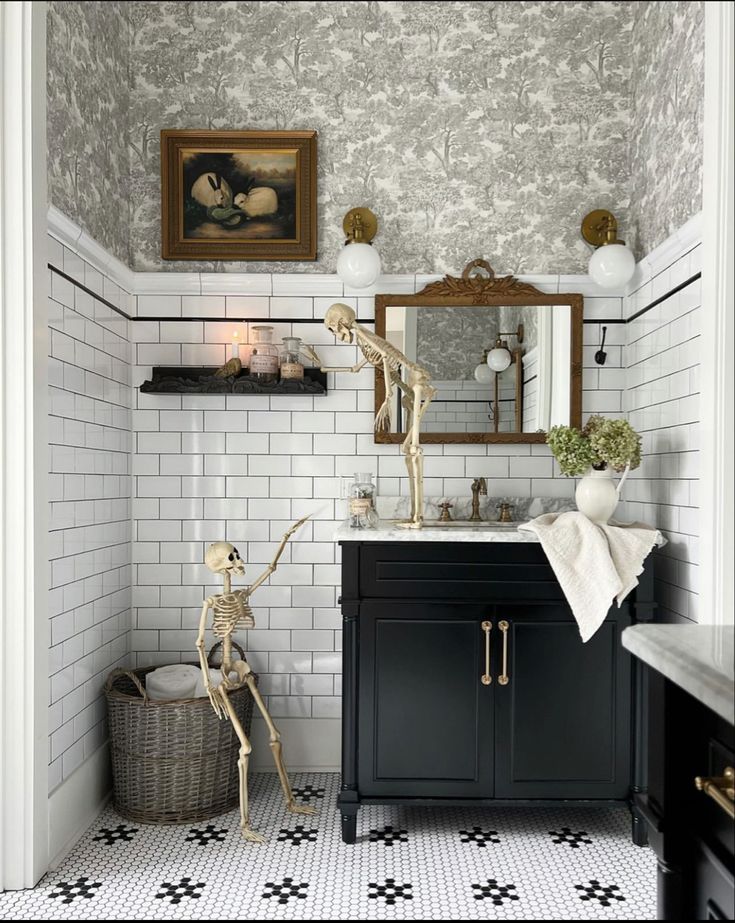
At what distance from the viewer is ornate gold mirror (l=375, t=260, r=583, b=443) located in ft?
10.8

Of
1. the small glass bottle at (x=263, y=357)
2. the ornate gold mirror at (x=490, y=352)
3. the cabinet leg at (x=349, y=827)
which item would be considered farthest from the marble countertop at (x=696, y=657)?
the small glass bottle at (x=263, y=357)

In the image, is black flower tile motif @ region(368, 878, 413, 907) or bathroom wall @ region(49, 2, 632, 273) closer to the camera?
black flower tile motif @ region(368, 878, 413, 907)

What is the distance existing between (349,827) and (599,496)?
1.40 meters

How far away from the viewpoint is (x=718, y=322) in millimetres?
2346

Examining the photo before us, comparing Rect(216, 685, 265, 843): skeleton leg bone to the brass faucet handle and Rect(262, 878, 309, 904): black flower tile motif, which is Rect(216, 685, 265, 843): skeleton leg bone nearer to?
Rect(262, 878, 309, 904): black flower tile motif

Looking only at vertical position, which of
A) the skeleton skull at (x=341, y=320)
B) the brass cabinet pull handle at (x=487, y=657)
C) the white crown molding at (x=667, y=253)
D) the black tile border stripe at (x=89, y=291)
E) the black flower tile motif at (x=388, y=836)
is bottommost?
the black flower tile motif at (x=388, y=836)

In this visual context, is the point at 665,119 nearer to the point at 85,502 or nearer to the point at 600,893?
the point at 85,502

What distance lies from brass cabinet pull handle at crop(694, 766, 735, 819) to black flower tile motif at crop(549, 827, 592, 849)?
166 centimetres

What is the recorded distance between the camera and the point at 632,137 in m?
3.25

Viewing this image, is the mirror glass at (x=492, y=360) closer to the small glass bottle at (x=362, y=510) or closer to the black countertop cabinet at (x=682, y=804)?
the small glass bottle at (x=362, y=510)

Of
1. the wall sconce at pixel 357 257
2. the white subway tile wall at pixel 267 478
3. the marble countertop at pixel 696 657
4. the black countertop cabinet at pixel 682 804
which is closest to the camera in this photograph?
the marble countertop at pixel 696 657

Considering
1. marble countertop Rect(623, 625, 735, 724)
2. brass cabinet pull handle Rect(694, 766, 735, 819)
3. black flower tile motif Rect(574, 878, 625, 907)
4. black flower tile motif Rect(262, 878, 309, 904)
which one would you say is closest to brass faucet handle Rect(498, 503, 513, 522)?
black flower tile motif Rect(574, 878, 625, 907)

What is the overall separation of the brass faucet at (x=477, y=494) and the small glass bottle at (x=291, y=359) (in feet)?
2.70

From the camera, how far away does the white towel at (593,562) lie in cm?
259
